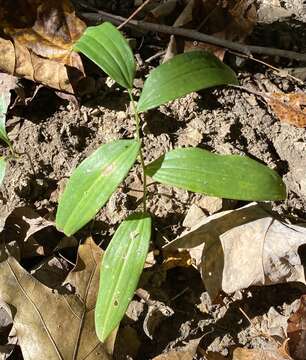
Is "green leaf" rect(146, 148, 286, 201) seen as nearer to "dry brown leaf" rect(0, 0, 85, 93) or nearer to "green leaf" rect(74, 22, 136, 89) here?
"green leaf" rect(74, 22, 136, 89)

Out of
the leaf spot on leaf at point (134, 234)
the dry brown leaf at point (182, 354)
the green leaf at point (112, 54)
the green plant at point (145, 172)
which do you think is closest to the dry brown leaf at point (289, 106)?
the green plant at point (145, 172)

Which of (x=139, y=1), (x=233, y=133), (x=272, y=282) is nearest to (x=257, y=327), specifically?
(x=272, y=282)

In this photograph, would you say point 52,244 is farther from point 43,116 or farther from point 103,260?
point 43,116

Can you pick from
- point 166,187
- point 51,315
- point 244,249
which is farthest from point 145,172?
point 51,315

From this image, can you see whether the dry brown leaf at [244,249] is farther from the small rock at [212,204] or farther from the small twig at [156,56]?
the small twig at [156,56]

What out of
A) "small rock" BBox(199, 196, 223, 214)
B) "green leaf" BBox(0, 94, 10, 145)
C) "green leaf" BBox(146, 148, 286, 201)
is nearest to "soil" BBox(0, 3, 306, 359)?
"small rock" BBox(199, 196, 223, 214)
